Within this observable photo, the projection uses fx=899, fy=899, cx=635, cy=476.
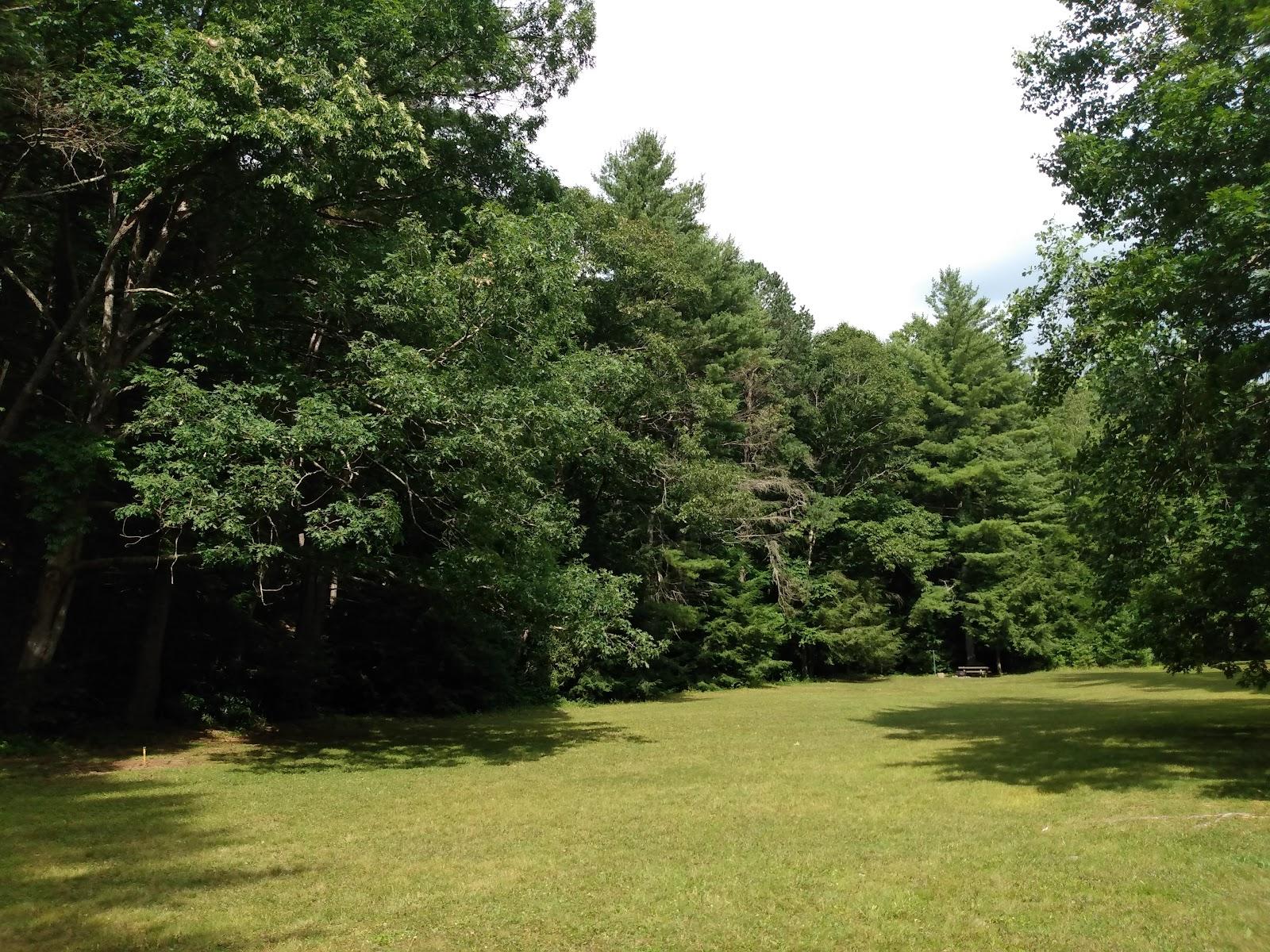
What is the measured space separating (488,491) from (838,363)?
29.1 m

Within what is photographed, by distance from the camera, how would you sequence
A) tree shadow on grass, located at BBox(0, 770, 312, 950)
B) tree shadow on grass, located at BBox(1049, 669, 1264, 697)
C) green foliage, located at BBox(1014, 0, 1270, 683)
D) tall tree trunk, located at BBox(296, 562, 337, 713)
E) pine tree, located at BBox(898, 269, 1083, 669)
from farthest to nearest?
pine tree, located at BBox(898, 269, 1083, 669) < tree shadow on grass, located at BBox(1049, 669, 1264, 697) < tall tree trunk, located at BBox(296, 562, 337, 713) < green foliage, located at BBox(1014, 0, 1270, 683) < tree shadow on grass, located at BBox(0, 770, 312, 950)

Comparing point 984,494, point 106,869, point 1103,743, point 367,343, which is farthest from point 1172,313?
point 984,494

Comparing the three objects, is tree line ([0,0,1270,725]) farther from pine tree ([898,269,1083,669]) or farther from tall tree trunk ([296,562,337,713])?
pine tree ([898,269,1083,669])

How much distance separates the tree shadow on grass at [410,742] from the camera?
1433 cm

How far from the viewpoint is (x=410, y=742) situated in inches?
683

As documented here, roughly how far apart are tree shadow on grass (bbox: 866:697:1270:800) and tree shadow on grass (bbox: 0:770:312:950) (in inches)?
347

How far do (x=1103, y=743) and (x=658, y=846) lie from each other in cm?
993

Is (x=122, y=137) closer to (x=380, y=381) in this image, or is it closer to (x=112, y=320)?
(x=112, y=320)

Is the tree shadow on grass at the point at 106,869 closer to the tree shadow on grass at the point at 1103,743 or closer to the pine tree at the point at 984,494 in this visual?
the tree shadow on grass at the point at 1103,743

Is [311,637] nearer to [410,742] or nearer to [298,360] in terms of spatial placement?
[410,742]

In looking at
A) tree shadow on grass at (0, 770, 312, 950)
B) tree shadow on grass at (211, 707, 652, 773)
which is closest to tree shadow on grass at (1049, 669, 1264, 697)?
tree shadow on grass at (211, 707, 652, 773)

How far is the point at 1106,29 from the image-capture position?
14.7 metres

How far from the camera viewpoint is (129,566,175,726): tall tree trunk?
16672 mm

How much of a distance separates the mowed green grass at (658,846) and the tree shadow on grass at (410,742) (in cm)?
17
